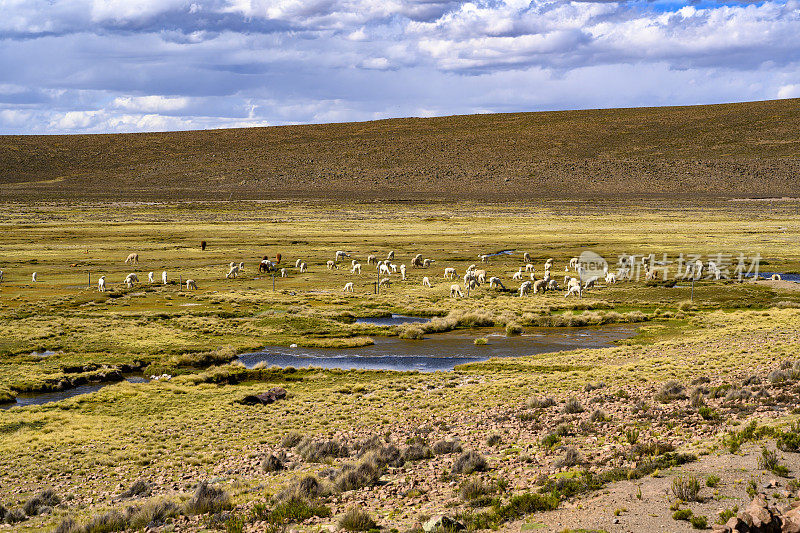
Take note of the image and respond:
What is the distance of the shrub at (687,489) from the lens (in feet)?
35.3

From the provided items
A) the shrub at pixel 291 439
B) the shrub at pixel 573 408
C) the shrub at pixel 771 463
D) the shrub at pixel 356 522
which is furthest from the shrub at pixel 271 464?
the shrub at pixel 771 463

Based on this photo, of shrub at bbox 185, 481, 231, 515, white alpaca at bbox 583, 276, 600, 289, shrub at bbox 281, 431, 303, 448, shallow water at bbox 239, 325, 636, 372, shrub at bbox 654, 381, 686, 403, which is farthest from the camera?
white alpaca at bbox 583, 276, 600, 289

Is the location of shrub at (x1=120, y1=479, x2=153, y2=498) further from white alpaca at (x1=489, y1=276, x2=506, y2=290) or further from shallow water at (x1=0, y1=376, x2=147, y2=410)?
white alpaca at (x1=489, y1=276, x2=506, y2=290)

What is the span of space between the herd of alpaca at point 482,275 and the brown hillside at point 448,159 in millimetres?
76937

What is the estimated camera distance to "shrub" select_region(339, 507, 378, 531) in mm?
11312

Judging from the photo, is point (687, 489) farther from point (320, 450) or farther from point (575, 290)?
point (575, 290)

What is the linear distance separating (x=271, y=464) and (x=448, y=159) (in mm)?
139016

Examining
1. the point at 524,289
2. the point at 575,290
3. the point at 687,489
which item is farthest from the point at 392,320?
the point at 687,489

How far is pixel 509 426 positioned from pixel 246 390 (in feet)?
32.7

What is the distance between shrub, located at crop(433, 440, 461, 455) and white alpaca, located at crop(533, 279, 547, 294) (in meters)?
27.4

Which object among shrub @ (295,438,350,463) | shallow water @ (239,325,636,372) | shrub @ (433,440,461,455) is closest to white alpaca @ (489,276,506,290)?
shallow water @ (239,325,636,372)

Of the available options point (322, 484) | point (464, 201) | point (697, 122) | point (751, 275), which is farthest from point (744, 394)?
point (697, 122)

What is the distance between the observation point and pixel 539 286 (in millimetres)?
43562

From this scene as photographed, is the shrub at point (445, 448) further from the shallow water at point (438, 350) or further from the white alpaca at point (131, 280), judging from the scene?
the white alpaca at point (131, 280)
